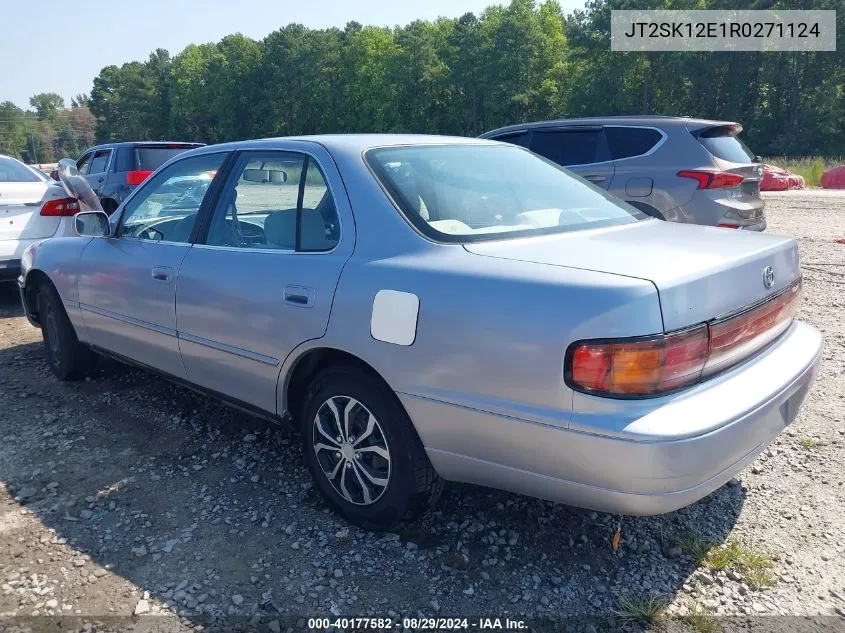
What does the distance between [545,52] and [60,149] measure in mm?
84704

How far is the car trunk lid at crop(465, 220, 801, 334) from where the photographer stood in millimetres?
2262

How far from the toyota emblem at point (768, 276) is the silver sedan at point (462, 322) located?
0.04ft

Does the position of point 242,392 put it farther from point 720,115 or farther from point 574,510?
point 720,115

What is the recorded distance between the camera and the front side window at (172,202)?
12.4 feet

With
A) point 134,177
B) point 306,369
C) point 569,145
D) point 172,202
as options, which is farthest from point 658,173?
point 134,177

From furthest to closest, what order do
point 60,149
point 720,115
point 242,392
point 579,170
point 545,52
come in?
point 60,149, point 545,52, point 720,115, point 579,170, point 242,392

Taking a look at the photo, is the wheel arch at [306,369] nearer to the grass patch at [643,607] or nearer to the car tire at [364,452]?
the car tire at [364,452]

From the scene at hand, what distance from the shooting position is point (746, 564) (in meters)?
2.71

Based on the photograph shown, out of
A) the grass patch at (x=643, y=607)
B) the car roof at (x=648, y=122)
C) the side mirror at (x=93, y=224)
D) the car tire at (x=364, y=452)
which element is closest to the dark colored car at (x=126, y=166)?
the car roof at (x=648, y=122)

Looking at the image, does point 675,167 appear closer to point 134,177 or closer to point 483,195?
point 483,195

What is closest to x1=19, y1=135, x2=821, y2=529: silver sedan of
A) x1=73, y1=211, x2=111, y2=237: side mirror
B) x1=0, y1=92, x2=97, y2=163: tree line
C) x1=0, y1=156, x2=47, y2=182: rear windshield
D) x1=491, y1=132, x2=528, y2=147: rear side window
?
x1=73, y1=211, x2=111, y2=237: side mirror

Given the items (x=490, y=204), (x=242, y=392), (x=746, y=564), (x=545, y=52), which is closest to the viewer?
(x=746, y=564)

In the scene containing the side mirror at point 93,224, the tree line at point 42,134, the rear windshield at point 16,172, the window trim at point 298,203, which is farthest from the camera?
the tree line at point 42,134

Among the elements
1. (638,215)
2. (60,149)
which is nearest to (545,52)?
(638,215)
